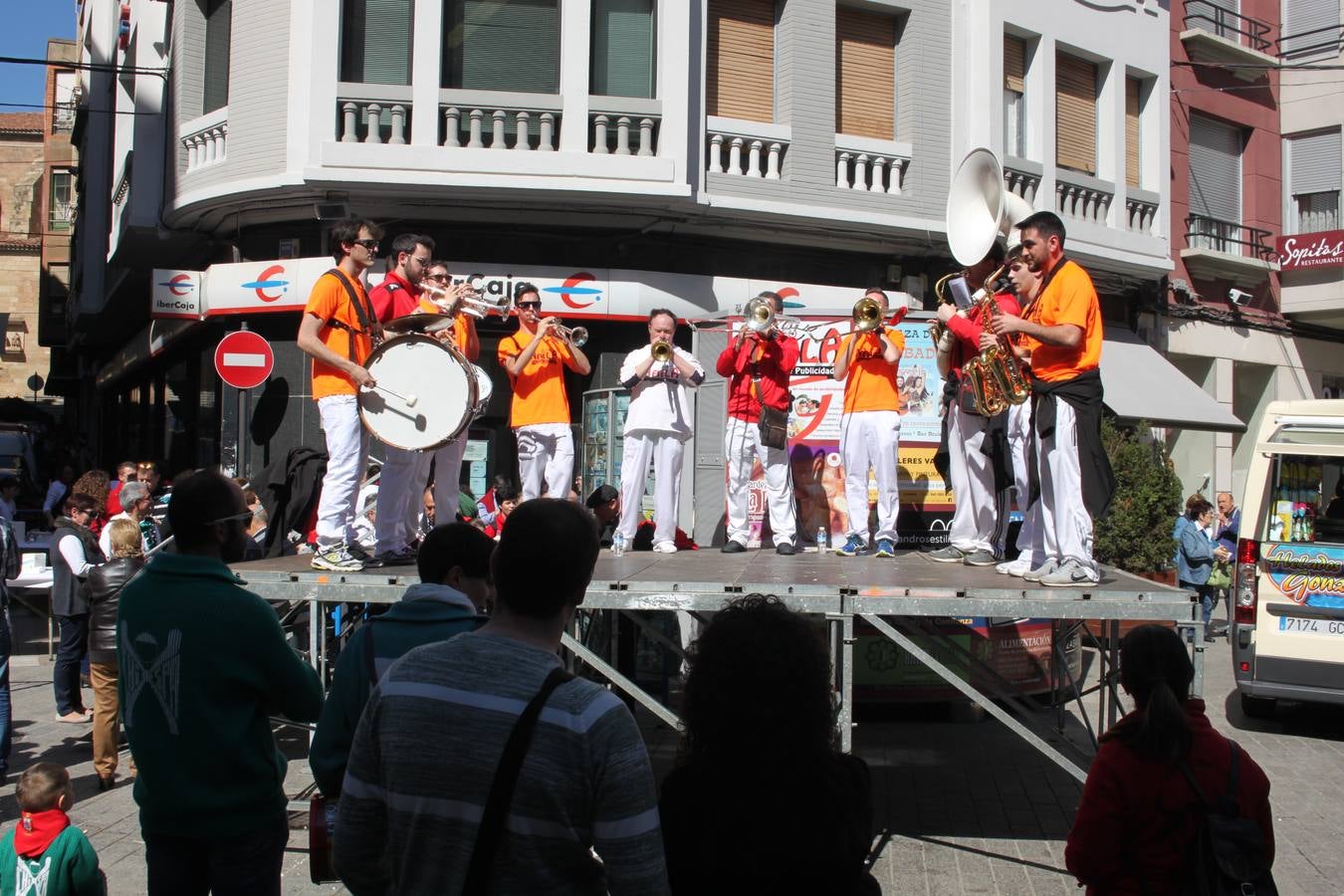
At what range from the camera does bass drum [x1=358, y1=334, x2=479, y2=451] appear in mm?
6648

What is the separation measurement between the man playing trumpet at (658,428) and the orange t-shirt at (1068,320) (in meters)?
2.92

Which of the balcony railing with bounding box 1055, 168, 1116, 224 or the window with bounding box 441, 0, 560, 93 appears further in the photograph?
the balcony railing with bounding box 1055, 168, 1116, 224

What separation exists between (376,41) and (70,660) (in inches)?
329

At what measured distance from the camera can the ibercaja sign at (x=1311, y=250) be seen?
2116 centimetres

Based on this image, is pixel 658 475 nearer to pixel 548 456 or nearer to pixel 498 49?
pixel 548 456

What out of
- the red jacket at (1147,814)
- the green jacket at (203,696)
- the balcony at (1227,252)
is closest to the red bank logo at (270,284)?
the green jacket at (203,696)

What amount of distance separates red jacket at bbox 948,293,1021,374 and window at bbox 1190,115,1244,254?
15.2 m

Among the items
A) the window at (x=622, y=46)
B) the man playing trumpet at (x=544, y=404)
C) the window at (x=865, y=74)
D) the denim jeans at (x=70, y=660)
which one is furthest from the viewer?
the window at (x=865, y=74)

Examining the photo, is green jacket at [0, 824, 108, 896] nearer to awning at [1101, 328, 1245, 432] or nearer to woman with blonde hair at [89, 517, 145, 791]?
woman with blonde hair at [89, 517, 145, 791]

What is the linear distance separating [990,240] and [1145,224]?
44.8 ft

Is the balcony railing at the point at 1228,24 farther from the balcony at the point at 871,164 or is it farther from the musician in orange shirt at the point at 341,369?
the musician in orange shirt at the point at 341,369

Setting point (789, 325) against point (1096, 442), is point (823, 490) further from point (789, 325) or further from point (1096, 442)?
point (1096, 442)

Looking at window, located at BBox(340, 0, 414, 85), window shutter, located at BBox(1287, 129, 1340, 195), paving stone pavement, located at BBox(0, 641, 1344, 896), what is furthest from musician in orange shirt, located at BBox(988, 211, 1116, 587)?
window shutter, located at BBox(1287, 129, 1340, 195)

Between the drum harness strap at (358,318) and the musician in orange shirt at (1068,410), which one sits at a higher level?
the drum harness strap at (358,318)
